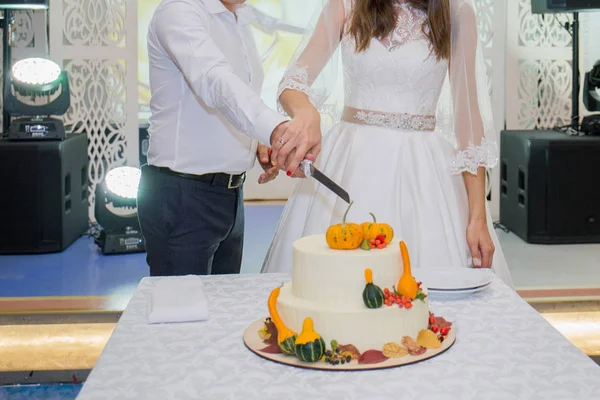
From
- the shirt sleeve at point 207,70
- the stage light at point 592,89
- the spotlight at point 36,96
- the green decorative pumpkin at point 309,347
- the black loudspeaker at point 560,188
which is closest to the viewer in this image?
the green decorative pumpkin at point 309,347

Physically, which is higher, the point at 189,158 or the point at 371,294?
the point at 189,158

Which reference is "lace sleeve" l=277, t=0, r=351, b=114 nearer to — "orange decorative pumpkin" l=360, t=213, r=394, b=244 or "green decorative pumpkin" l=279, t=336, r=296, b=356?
"orange decorative pumpkin" l=360, t=213, r=394, b=244

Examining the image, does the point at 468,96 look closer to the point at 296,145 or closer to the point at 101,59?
the point at 296,145

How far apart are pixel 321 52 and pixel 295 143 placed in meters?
0.69

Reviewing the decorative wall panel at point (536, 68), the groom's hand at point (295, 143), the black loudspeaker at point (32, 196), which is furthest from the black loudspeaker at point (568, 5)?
the groom's hand at point (295, 143)

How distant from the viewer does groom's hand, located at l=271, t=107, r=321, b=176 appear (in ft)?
5.87

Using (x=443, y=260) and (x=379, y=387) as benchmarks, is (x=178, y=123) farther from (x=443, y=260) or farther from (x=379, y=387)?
(x=379, y=387)

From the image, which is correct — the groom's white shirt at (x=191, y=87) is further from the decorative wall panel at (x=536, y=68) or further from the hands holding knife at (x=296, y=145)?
the decorative wall panel at (x=536, y=68)

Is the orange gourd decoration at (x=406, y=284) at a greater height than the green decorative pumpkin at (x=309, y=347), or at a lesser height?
greater

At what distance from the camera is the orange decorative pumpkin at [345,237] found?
1480mm

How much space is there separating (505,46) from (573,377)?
451 centimetres

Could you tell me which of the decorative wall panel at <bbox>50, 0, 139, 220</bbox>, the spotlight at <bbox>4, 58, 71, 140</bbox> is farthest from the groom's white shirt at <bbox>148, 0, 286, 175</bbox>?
the decorative wall panel at <bbox>50, 0, 139, 220</bbox>

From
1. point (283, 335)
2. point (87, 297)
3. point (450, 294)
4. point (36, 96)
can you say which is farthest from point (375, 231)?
point (36, 96)

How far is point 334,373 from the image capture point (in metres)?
1.35
